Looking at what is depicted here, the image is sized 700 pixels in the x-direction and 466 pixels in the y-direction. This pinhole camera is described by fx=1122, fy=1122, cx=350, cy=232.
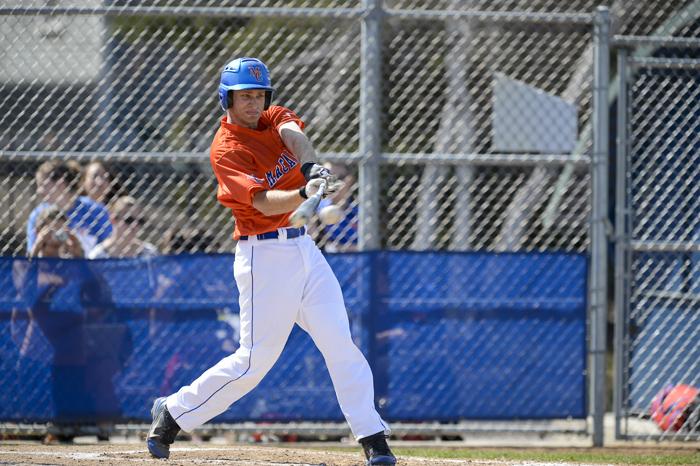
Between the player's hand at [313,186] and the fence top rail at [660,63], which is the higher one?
the fence top rail at [660,63]

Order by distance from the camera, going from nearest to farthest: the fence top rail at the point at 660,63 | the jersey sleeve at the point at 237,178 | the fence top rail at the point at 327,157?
1. the jersey sleeve at the point at 237,178
2. the fence top rail at the point at 327,157
3. the fence top rail at the point at 660,63

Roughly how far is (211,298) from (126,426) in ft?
3.11

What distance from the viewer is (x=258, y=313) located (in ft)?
17.0

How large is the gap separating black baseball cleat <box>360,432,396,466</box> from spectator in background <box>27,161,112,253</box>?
8.72 ft

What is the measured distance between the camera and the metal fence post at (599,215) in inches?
268

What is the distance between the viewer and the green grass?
6.14m

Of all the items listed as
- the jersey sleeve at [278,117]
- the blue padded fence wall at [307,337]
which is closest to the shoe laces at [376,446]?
the jersey sleeve at [278,117]

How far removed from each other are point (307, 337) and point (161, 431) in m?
1.52

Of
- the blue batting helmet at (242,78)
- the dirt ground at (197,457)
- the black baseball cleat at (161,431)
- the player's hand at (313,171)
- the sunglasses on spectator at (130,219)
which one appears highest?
the blue batting helmet at (242,78)

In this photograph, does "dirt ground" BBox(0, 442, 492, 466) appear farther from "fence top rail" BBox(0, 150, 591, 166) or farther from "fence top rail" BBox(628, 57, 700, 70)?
"fence top rail" BBox(628, 57, 700, 70)

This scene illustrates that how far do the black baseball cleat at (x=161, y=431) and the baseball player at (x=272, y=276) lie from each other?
0.25 metres

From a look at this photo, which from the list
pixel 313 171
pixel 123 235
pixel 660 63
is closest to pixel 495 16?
pixel 660 63

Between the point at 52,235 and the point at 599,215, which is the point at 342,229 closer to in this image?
the point at 599,215

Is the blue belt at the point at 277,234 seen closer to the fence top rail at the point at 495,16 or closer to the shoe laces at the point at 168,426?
the shoe laces at the point at 168,426
